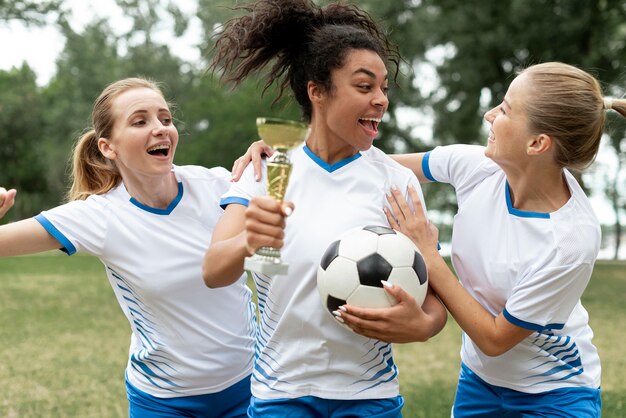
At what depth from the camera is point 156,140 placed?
382 cm

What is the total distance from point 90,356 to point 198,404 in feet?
22.0

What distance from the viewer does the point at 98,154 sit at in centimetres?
432

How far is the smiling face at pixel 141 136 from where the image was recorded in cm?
383

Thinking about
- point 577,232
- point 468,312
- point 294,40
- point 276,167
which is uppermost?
point 294,40

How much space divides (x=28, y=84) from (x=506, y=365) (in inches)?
1933

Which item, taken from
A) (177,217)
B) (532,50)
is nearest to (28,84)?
(532,50)

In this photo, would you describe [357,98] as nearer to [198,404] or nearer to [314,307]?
[314,307]

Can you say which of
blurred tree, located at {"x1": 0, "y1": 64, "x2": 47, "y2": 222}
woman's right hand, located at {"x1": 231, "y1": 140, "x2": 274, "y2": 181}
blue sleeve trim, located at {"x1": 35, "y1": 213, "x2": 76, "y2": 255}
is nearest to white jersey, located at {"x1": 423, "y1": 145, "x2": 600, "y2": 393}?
woman's right hand, located at {"x1": 231, "y1": 140, "x2": 274, "y2": 181}

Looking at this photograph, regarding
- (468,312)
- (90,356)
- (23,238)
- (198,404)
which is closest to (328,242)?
(468,312)

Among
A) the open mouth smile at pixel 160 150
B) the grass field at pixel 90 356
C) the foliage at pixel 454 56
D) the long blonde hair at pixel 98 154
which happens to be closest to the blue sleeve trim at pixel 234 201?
the open mouth smile at pixel 160 150

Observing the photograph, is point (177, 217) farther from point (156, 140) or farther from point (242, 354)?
point (242, 354)

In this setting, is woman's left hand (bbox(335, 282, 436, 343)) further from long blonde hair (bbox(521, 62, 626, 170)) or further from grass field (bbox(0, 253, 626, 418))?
grass field (bbox(0, 253, 626, 418))

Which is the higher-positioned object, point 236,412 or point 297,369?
point 297,369

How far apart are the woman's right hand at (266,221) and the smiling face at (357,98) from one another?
0.77 m
